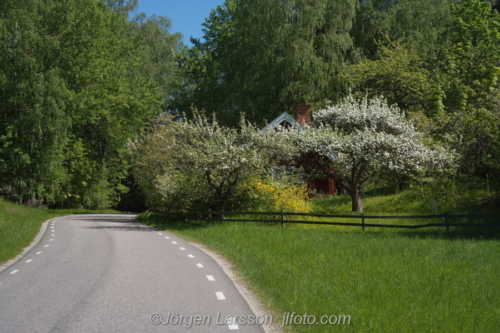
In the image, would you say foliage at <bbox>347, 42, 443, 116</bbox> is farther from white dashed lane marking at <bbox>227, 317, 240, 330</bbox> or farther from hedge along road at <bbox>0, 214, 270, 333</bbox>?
white dashed lane marking at <bbox>227, 317, 240, 330</bbox>

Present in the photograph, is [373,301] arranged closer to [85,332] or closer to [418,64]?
[85,332]

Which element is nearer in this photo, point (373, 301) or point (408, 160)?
point (373, 301)

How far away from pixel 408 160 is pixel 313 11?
20.5 meters

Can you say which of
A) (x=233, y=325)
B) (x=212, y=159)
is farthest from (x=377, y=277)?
(x=212, y=159)

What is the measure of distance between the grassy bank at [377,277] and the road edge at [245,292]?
177 millimetres

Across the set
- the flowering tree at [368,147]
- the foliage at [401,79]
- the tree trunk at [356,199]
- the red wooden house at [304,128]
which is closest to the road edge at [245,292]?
the flowering tree at [368,147]

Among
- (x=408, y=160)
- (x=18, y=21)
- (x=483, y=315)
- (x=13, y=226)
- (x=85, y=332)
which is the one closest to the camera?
(x=85, y=332)

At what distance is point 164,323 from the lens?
7.37 meters

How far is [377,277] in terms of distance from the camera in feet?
34.9

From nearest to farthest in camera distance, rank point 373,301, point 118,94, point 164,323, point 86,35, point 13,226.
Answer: point 164,323 < point 373,301 < point 13,226 < point 86,35 < point 118,94

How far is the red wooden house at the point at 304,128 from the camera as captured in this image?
3108cm

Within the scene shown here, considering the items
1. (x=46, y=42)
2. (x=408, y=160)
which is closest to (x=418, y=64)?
(x=408, y=160)

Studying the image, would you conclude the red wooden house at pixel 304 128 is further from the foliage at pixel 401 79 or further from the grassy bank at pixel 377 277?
the grassy bank at pixel 377 277

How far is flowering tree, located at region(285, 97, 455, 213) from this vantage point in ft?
92.1
